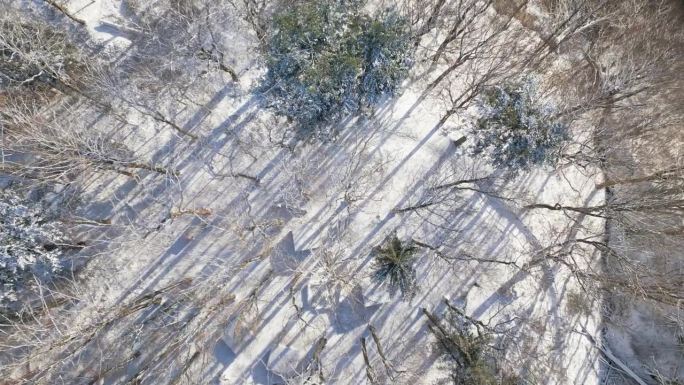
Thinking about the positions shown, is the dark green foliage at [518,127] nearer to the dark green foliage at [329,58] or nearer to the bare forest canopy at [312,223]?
the bare forest canopy at [312,223]

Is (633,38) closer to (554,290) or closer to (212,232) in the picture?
(554,290)

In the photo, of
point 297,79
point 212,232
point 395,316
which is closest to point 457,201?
point 395,316

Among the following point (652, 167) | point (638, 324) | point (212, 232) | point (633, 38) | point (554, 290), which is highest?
point (633, 38)

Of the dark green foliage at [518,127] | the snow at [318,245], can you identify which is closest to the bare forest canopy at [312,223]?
the snow at [318,245]

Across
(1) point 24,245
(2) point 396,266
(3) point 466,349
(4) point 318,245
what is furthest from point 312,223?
(1) point 24,245

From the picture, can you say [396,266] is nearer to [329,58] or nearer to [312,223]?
[312,223]

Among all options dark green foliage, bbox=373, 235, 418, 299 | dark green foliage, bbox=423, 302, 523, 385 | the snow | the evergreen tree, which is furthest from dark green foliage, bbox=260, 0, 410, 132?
dark green foliage, bbox=423, 302, 523, 385
